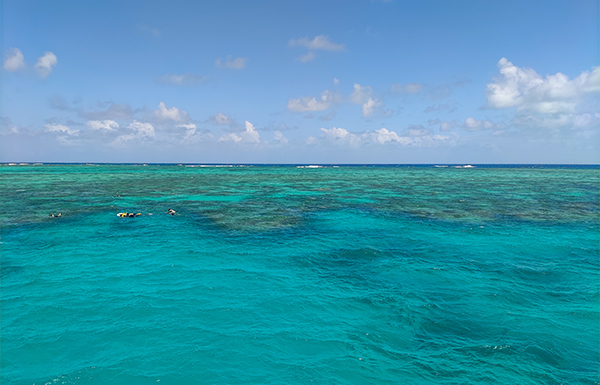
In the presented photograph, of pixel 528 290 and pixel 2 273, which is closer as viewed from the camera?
pixel 528 290

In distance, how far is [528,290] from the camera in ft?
72.5

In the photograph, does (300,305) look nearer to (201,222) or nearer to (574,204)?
(201,222)

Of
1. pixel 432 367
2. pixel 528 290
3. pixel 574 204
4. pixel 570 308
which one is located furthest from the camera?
pixel 574 204

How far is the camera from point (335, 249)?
30.9 m

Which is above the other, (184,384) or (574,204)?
(574,204)

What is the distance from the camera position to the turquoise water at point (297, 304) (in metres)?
14.3

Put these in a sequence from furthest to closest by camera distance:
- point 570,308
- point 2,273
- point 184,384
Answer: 1. point 2,273
2. point 570,308
3. point 184,384

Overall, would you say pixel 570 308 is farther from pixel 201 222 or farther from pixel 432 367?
pixel 201 222

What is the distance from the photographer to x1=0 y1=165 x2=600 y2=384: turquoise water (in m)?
14.3

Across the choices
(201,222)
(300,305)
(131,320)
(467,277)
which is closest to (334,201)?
(201,222)

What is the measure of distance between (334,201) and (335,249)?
32.6 m

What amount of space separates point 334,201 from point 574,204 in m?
47.0

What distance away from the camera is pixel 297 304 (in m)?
20.0

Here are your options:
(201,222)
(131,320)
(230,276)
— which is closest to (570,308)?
(230,276)
